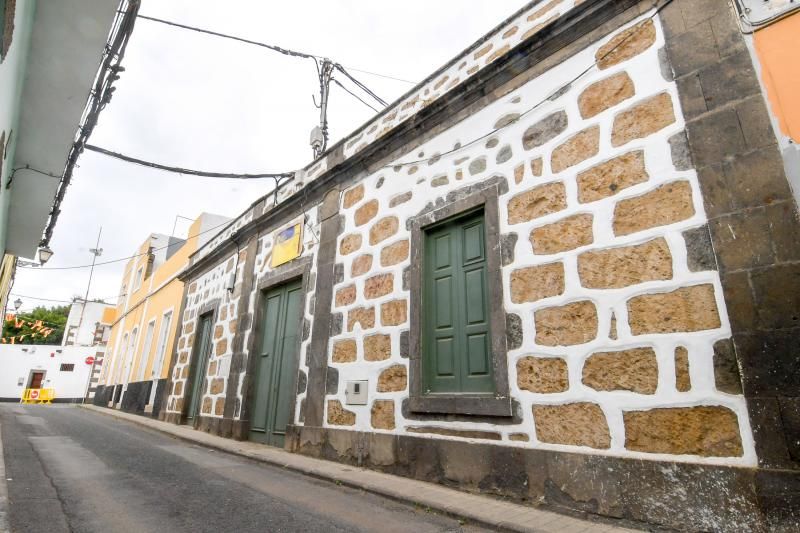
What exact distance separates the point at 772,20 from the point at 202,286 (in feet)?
A: 33.1

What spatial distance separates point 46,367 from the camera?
2734cm

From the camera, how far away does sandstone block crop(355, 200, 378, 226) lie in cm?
512

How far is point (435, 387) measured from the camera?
386 centimetres

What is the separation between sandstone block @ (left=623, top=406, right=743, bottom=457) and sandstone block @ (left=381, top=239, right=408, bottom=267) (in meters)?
2.54

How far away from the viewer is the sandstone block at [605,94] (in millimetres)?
3129

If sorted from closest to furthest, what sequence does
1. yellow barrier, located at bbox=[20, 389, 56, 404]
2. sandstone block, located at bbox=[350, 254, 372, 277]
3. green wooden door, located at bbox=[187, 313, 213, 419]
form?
sandstone block, located at bbox=[350, 254, 372, 277]
green wooden door, located at bbox=[187, 313, 213, 419]
yellow barrier, located at bbox=[20, 389, 56, 404]

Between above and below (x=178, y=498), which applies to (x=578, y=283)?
above

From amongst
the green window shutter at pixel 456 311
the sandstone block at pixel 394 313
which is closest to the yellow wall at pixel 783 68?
the green window shutter at pixel 456 311

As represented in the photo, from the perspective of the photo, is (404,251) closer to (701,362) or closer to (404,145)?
(404,145)

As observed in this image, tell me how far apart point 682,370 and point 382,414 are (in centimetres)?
264

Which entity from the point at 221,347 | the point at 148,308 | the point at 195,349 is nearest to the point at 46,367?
the point at 148,308

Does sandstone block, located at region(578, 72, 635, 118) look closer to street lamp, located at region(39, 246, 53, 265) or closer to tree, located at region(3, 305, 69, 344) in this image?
street lamp, located at region(39, 246, 53, 265)

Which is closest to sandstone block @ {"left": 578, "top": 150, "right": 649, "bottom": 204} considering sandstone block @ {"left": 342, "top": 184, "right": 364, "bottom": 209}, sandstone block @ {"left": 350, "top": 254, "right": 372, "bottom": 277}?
sandstone block @ {"left": 350, "top": 254, "right": 372, "bottom": 277}

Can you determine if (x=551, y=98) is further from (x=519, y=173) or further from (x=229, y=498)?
(x=229, y=498)
